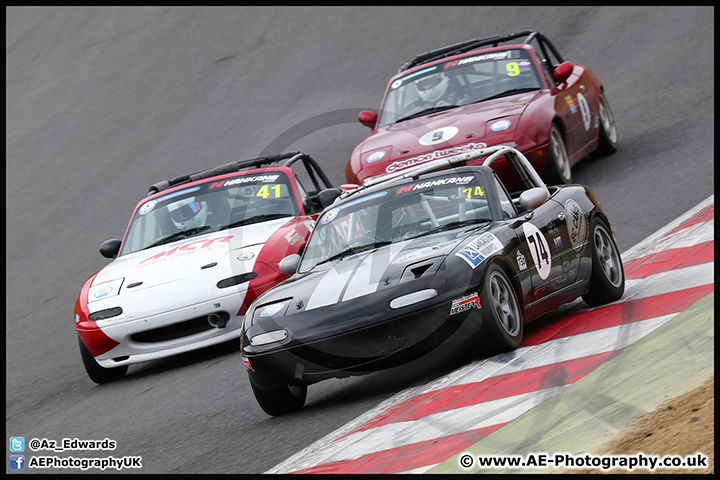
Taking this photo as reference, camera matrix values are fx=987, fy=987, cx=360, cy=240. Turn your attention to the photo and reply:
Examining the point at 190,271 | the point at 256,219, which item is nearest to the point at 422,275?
the point at 190,271

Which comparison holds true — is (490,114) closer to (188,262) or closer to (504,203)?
(188,262)

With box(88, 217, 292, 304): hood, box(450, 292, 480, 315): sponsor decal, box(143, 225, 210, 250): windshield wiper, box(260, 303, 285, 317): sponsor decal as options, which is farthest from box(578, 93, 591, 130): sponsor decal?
box(260, 303, 285, 317): sponsor decal

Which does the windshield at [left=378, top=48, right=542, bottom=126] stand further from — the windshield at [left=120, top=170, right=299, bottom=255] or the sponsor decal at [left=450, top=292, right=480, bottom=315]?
the sponsor decal at [left=450, top=292, right=480, bottom=315]

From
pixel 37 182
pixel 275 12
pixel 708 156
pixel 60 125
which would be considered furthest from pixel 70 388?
pixel 275 12

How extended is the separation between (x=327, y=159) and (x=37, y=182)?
5.62 metres

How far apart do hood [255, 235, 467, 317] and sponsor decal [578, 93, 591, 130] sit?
5751 mm

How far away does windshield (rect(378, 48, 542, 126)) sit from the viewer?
36.8ft

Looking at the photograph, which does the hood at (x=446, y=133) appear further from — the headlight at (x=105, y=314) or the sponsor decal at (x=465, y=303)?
the sponsor decal at (x=465, y=303)

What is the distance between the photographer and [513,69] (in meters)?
11.4

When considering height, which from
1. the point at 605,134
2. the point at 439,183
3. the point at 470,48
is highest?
the point at 439,183

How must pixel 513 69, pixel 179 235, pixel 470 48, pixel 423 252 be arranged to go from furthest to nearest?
pixel 470 48
pixel 513 69
pixel 179 235
pixel 423 252

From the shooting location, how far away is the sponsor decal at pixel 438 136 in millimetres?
10227

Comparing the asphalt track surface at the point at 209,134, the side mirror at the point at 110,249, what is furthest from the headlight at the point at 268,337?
the side mirror at the point at 110,249

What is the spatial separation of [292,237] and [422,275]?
3258mm
